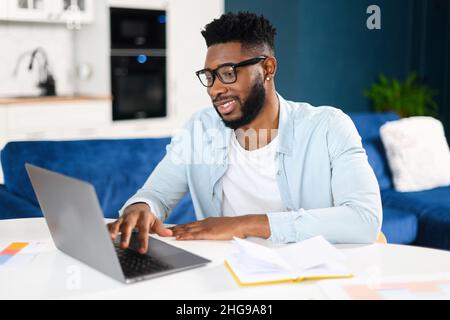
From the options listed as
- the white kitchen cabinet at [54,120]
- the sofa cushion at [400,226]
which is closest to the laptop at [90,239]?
the sofa cushion at [400,226]


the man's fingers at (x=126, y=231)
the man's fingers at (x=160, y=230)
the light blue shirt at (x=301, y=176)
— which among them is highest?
the light blue shirt at (x=301, y=176)

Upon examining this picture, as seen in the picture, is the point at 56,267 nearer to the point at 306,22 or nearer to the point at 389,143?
the point at 389,143

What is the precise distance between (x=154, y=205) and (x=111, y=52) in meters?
3.42

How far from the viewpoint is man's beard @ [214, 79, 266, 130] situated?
5.73ft

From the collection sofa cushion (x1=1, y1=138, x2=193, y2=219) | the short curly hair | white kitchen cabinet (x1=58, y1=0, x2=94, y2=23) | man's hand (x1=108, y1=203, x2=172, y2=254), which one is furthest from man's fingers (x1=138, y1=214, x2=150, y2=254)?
white kitchen cabinet (x1=58, y1=0, x2=94, y2=23)

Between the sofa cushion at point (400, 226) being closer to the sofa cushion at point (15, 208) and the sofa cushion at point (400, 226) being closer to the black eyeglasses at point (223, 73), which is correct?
the black eyeglasses at point (223, 73)

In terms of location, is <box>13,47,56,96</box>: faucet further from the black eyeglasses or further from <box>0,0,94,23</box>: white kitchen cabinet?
the black eyeglasses

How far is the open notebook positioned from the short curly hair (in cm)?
73

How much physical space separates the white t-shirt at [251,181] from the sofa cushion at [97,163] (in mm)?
728

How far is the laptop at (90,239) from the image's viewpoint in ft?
3.53

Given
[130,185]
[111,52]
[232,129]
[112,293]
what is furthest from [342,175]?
[111,52]

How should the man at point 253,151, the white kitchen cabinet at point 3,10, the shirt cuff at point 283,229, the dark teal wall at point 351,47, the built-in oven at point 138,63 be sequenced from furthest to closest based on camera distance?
the dark teal wall at point 351,47 < the built-in oven at point 138,63 < the white kitchen cabinet at point 3,10 < the man at point 253,151 < the shirt cuff at point 283,229

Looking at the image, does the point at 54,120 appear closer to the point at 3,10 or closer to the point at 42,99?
the point at 42,99

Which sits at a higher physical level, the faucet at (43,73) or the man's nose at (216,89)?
the faucet at (43,73)
